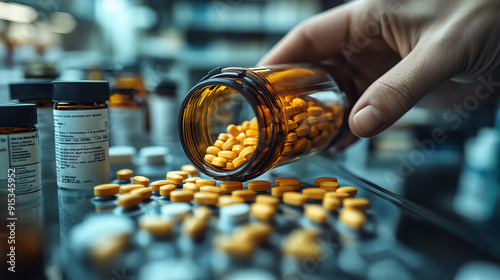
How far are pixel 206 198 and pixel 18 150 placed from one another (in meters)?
0.34

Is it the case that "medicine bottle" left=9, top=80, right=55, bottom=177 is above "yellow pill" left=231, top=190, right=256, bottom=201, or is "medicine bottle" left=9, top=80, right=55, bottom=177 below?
above

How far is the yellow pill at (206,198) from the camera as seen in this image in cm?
63

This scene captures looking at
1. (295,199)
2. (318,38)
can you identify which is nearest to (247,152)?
(295,199)

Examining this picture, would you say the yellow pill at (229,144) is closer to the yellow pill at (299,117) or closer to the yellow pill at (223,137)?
the yellow pill at (223,137)

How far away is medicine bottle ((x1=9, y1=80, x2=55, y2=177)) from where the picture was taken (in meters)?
0.82

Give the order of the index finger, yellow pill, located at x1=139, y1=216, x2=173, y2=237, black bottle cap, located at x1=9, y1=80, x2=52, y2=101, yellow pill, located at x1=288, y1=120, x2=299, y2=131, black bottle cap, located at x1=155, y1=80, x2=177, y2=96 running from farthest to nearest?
black bottle cap, located at x1=155, y1=80, x2=177, y2=96 → the index finger → black bottle cap, located at x1=9, y1=80, x2=52, y2=101 → yellow pill, located at x1=288, y1=120, x2=299, y2=131 → yellow pill, located at x1=139, y1=216, x2=173, y2=237

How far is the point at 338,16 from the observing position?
1.14m

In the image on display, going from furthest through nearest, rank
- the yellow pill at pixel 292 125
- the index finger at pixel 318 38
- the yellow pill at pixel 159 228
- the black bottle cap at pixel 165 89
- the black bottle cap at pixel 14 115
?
the black bottle cap at pixel 165 89, the index finger at pixel 318 38, the yellow pill at pixel 292 125, the black bottle cap at pixel 14 115, the yellow pill at pixel 159 228

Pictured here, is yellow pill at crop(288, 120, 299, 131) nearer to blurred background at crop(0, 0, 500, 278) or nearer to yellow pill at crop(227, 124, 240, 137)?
yellow pill at crop(227, 124, 240, 137)

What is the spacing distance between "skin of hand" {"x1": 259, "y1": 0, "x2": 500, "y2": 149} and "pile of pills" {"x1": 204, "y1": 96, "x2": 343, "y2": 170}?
0.32ft

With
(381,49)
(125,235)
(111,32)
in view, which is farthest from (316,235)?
(111,32)

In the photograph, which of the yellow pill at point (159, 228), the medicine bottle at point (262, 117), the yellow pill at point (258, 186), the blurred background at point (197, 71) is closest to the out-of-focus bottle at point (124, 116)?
the blurred background at point (197, 71)

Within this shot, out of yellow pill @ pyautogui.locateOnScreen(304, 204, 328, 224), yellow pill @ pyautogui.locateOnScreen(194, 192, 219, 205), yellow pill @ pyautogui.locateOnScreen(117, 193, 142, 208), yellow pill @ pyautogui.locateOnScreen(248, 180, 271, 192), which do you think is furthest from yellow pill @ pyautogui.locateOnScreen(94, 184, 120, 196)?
yellow pill @ pyautogui.locateOnScreen(304, 204, 328, 224)

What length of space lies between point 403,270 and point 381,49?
2.84 ft
